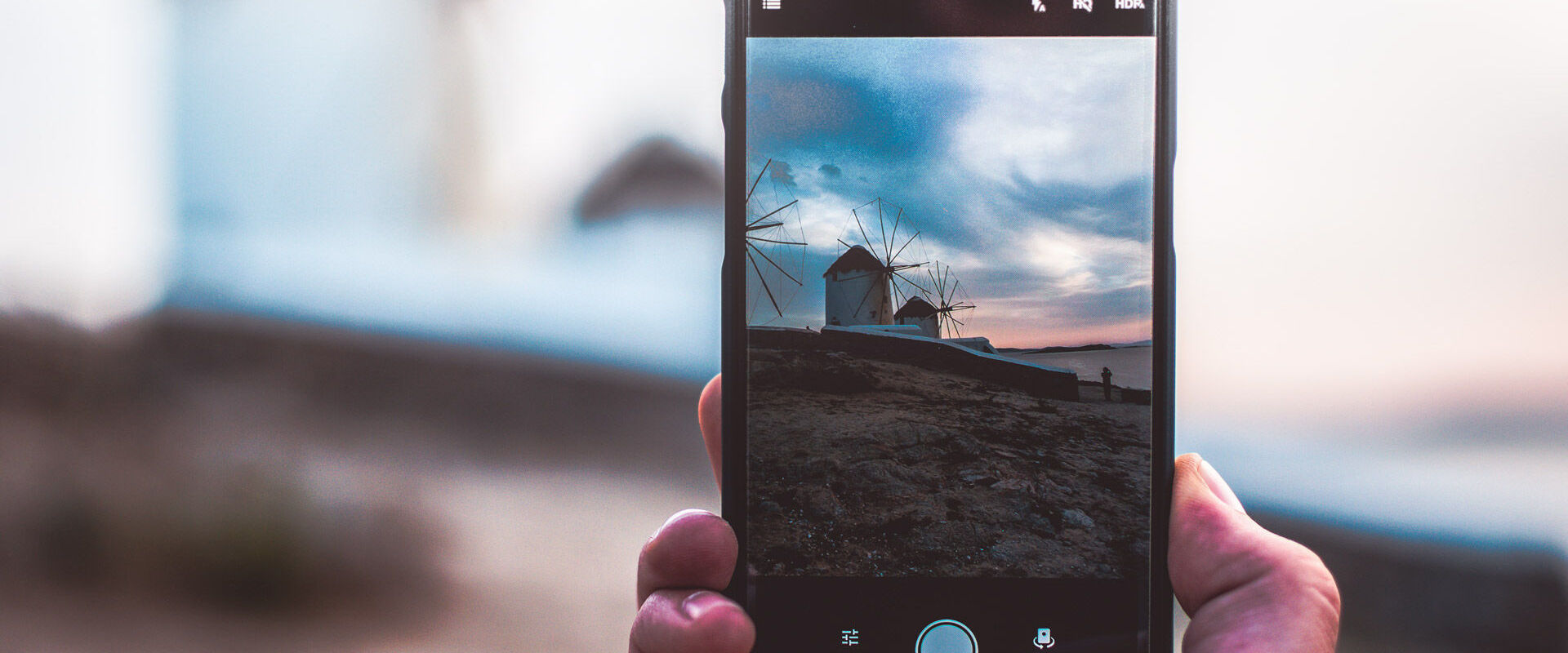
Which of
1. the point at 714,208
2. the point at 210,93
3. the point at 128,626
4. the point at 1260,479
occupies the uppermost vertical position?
the point at 210,93

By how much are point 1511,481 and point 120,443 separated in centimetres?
110

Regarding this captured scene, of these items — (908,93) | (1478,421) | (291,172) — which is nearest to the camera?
(908,93)

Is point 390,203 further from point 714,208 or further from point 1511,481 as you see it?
point 1511,481

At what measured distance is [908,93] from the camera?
0.24 metres

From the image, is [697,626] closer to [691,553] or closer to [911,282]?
[691,553]

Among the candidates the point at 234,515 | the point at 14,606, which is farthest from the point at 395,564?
the point at 14,606

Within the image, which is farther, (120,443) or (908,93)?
(120,443)

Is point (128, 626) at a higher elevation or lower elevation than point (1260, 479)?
lower

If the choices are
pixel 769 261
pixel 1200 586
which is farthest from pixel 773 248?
pixel 1200 586

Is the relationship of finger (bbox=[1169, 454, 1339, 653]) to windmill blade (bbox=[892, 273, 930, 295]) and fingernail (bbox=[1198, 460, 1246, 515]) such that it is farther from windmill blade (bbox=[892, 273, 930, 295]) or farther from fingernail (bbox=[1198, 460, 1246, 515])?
windmill blade (bbox=[892, 273, 930, 295])

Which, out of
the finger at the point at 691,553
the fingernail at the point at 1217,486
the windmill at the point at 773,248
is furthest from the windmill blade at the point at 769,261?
the fingernail at the point at 1217,486

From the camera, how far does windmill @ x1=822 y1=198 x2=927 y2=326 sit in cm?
24

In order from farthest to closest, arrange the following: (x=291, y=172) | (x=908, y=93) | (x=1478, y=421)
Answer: (x=291, y=172) < (x=1478, y=421) < (x=908, y=93)

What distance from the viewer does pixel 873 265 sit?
24 centimetres
